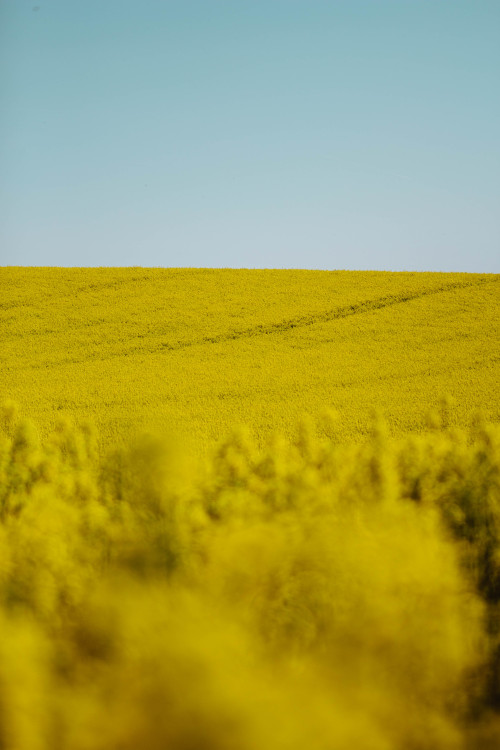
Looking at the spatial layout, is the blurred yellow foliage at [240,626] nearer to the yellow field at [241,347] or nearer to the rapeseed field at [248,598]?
the rapeseed field at [248,598]

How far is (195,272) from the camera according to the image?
20.5 m

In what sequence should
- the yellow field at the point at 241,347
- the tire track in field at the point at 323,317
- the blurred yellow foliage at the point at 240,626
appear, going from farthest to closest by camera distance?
1. the tire track in field at the point at 323,317
2. the yellow field at the point at 241,347
3. the blurred yellow foliage at the point at 240,626

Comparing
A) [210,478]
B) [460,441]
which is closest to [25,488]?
[210,478]

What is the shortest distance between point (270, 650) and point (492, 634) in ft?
3.24

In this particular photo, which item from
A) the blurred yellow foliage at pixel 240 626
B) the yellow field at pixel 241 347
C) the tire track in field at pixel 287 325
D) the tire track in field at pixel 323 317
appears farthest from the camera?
the tire track in field at pixel 323 317

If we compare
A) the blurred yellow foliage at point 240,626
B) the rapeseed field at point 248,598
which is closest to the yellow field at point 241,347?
the rapeseed field at point 248,598

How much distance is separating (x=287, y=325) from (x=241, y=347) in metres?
2.03

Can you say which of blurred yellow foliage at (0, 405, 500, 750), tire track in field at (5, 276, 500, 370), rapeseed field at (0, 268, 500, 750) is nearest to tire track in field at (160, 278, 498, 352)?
tire track in field at (5, 276, 500, 370)

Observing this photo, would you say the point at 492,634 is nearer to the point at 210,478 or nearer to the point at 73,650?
the point at 73,650

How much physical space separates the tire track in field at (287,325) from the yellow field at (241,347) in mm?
55

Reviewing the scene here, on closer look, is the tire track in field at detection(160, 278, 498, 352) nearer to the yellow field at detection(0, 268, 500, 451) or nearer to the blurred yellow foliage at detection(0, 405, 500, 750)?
the yellow field at detection(0, 268, 500, 451)

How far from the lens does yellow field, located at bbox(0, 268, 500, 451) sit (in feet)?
33.5

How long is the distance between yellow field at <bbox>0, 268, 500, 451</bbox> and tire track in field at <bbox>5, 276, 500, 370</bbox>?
5cm

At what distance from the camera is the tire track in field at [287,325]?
13816 millimetres
